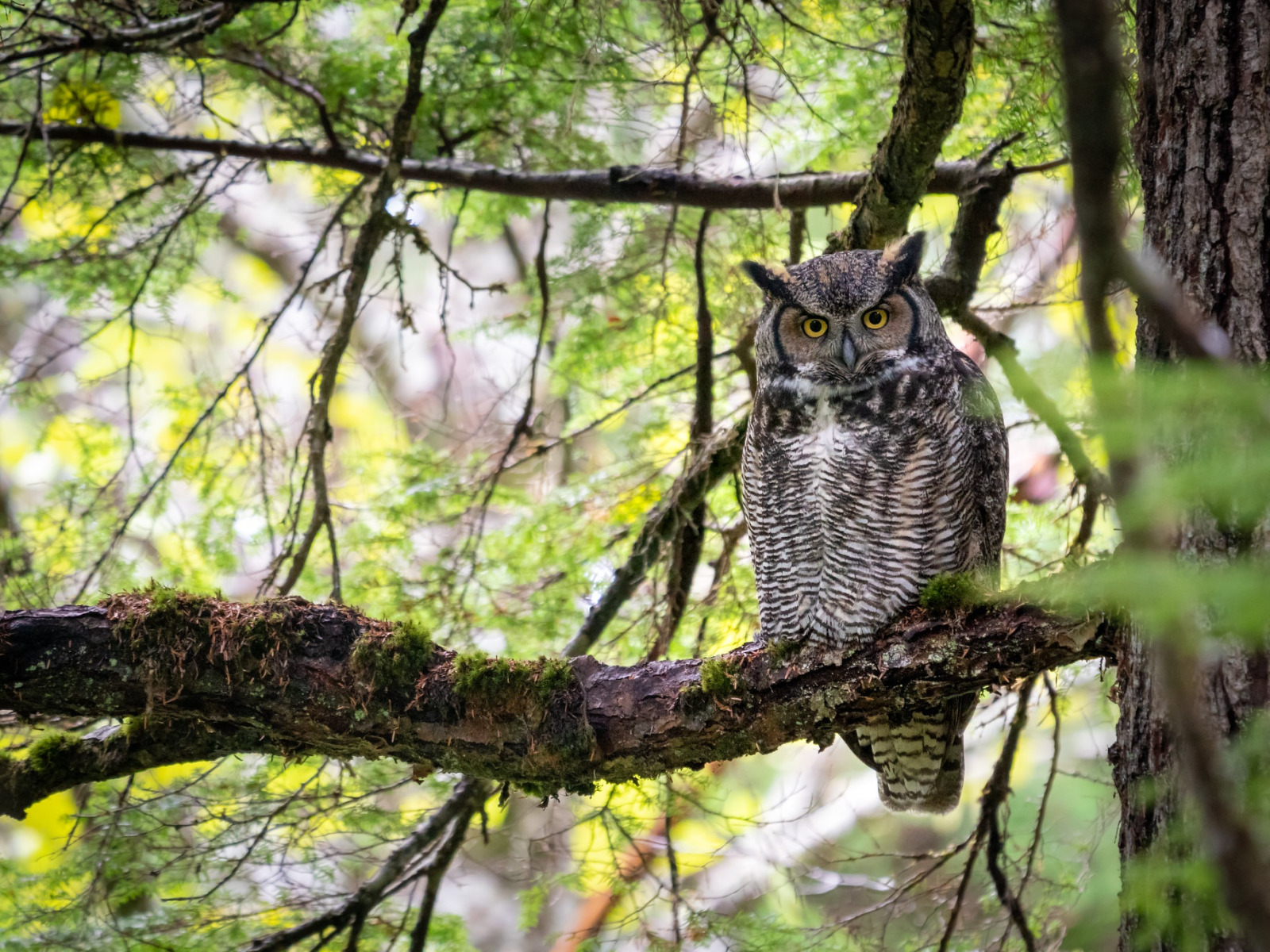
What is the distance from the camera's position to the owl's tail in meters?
2.91

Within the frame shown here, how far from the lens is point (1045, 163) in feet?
10.5

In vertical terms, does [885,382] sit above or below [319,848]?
above

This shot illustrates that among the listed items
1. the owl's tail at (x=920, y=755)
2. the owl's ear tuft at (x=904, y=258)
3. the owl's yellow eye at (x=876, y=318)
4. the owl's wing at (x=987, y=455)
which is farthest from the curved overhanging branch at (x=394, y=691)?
the owl's ear tuft at (x=904, y=258)

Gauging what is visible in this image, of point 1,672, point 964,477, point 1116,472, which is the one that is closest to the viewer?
point 1116,472

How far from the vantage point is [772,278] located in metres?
2.95

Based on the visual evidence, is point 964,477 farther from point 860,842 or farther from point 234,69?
point 860,842

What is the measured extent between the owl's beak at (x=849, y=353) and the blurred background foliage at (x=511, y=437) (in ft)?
2.70

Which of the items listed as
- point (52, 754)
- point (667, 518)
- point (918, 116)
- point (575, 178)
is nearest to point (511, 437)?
point (667, 518)

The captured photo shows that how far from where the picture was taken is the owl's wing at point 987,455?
2.79 metres

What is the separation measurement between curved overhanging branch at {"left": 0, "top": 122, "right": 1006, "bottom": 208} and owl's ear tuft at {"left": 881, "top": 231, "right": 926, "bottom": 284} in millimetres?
315

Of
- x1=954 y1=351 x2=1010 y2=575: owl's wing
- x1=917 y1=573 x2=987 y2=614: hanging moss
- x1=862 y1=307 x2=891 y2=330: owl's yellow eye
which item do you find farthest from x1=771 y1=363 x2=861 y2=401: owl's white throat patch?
x1=917 y1=573 x2=987 y2=614: hanging moss

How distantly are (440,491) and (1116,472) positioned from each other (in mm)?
3511

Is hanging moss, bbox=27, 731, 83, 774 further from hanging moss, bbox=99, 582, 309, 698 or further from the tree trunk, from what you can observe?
the tree trunk

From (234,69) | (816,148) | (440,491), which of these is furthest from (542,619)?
(234,69)
